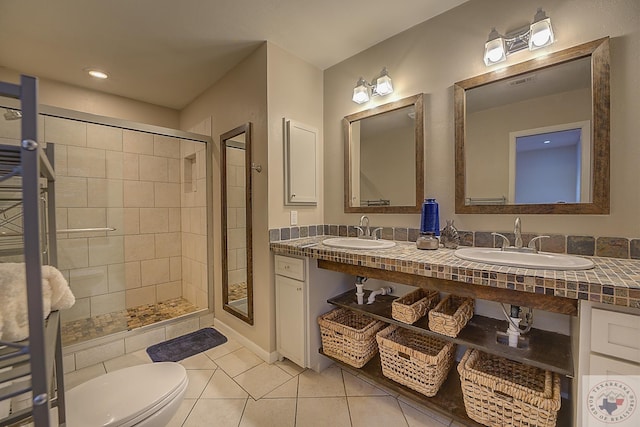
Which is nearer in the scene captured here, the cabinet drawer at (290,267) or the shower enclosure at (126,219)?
the cabinet drawer at (290,267)

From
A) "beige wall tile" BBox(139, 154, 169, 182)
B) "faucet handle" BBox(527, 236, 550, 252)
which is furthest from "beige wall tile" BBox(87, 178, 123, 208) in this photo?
"faucet handle" BBox(527, 236, 550, 252)

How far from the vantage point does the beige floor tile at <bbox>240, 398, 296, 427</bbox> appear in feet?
4.73

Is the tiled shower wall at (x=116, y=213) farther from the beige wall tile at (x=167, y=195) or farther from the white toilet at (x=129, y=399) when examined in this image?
the white toilet at (x=129, y=399)

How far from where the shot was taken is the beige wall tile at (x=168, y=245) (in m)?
2.99

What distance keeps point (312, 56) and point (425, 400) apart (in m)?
2.47

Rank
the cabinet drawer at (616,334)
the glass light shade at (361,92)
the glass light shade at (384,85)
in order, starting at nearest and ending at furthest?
the cabinet drawer at (616,334), the glass light shade at (384,85), the glass light shade at (361,92)

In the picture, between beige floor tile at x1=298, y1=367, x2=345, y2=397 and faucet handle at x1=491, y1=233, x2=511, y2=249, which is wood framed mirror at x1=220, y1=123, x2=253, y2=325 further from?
faucet handle at x1=491, y1=233, x2=511, y2=249

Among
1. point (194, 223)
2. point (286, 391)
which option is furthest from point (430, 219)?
point (194, 223)

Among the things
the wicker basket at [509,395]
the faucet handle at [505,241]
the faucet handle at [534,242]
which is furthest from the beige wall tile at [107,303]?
the faucet handle at [534,242]

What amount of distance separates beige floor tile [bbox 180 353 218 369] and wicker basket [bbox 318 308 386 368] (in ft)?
2.83

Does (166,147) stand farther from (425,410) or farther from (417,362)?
(425,410)

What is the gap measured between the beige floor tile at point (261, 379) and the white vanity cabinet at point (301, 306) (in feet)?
0.38

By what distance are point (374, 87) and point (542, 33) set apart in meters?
0.96

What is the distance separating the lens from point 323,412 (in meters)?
1.52
